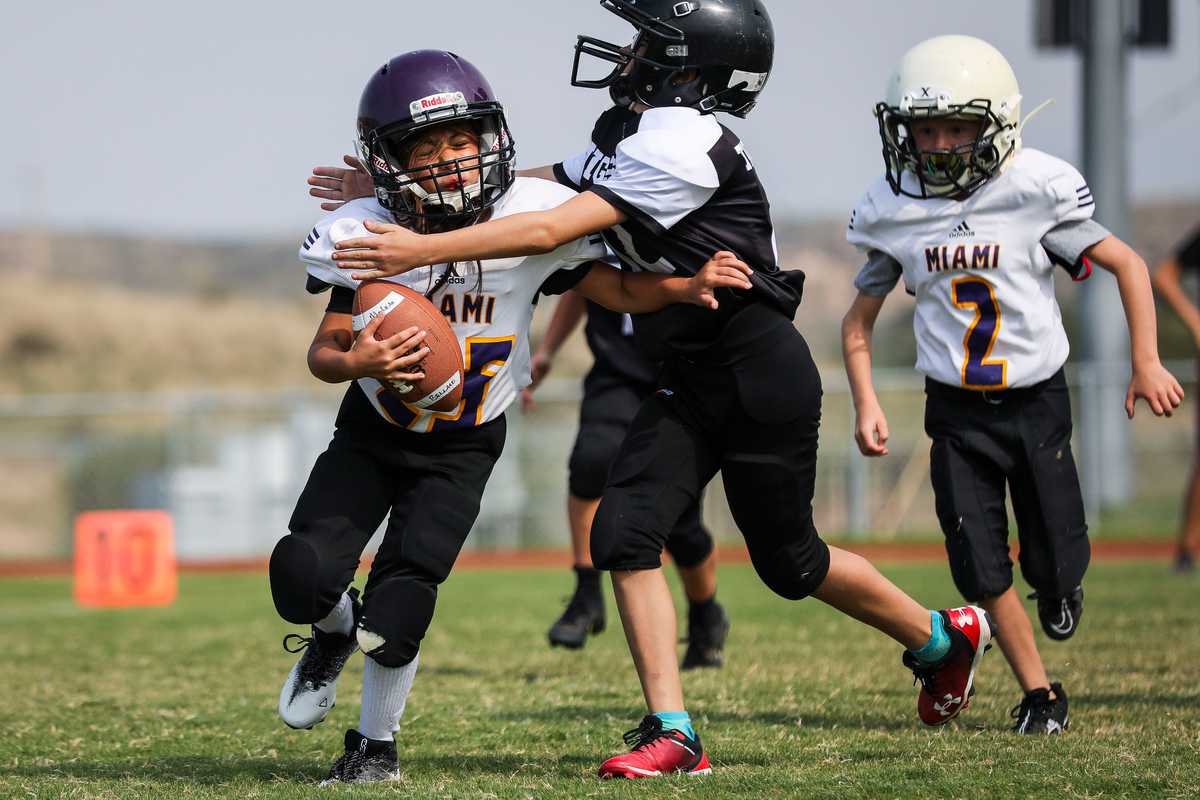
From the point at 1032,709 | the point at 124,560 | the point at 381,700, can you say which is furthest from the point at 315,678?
the point at 124,560

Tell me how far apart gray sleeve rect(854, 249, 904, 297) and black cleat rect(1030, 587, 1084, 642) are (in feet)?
3.15

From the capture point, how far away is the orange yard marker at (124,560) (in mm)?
9570

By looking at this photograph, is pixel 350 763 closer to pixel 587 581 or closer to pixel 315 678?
pixel 315 678

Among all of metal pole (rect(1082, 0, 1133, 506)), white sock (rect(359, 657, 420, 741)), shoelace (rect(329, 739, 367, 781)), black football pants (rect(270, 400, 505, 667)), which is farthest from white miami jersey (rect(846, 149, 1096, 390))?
metal pole (rect(1082, 0, 1133, 506))

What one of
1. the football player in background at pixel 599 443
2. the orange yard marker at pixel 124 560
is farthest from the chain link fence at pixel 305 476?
the football player in background at pixel 599 443

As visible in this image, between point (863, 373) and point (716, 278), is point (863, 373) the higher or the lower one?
the lower one

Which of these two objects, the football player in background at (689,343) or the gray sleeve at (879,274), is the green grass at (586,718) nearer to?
the football player in background at (689,343)

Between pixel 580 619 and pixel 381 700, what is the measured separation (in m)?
2.31

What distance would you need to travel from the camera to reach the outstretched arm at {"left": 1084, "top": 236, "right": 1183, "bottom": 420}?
3.88 m

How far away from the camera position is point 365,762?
3568mm

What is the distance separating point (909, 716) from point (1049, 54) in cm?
1308

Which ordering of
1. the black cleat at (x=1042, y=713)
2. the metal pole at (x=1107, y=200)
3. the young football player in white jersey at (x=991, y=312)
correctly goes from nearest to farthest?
the black cleat at (x=1042, y=713) < the young football player in white jersey at (x=991, y=312) < the metal pole at (x=1107, y=200)

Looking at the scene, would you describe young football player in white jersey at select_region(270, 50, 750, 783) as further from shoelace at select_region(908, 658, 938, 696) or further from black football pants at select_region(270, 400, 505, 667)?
shoelace at select_region(908, 658, 938, 696)

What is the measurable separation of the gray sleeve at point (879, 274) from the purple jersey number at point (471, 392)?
3.93 feet
